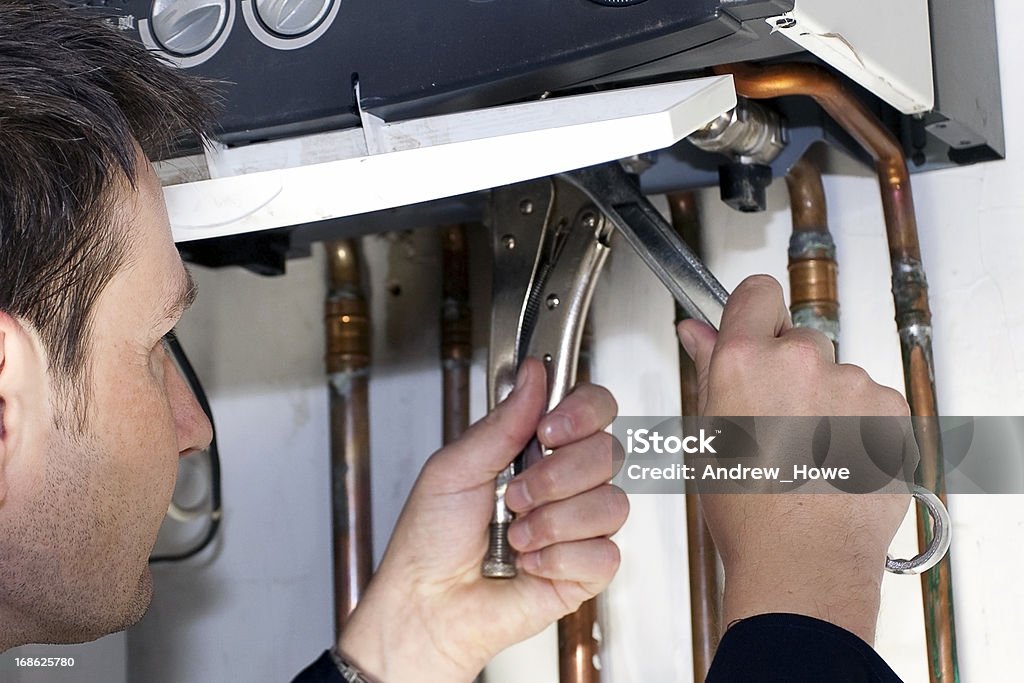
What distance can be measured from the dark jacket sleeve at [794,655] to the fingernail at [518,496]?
24 cm

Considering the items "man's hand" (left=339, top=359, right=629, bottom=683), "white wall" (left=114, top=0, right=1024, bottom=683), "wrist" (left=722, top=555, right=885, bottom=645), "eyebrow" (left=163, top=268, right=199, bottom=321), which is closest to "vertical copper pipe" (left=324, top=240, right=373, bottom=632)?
"white wall" (left=114, top=0, right=1024, bottom=683)

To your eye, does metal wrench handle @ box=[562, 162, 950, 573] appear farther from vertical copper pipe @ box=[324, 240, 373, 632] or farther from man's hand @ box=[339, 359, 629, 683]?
vertical copper pipe @ box=[324, 240, 373, 632]

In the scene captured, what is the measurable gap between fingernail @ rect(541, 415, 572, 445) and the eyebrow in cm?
28

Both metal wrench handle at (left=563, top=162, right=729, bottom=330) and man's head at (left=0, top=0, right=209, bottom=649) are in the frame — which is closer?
man's head at (left=0, top=0, right=209, bottom=649)

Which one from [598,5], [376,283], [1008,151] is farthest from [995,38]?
[376,283]

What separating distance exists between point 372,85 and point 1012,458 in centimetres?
56

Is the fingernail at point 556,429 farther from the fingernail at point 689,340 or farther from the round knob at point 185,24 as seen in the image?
the round knob at point 185,24

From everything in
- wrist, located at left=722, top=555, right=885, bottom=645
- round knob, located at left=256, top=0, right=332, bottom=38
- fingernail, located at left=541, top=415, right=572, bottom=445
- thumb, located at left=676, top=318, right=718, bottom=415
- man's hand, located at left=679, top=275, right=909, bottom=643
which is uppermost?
round knob, located at left=256, top=0, right=332, bottom=38

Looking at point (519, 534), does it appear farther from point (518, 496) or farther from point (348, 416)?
point (348, 416)

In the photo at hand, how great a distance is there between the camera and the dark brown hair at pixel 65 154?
0.62 metres

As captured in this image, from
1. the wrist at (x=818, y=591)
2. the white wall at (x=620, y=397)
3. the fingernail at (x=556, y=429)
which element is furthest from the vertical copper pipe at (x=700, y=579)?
the wrist at (x=818, y=591)

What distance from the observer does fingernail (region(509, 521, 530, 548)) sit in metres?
0.86

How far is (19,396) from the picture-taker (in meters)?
0.61

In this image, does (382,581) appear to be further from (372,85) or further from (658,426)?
(372,85)
